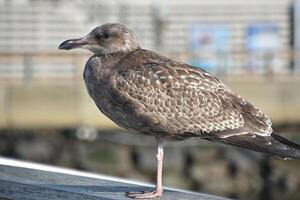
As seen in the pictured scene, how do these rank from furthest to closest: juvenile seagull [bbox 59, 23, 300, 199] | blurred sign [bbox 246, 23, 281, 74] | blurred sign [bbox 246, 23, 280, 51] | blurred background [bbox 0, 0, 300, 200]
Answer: blurred sign [bbox 246, 23, 280, 51] < blurred sign [bbox 246, 23, 281, 74] < blurred background [bbox 0, 0, 300, 200] < juvenile seagull [bbox 59, 23, 300, 199]

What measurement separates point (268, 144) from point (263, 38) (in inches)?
733

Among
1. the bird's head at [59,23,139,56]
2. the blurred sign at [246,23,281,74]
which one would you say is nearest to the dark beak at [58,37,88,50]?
the bird's head at [59,23,139,56]

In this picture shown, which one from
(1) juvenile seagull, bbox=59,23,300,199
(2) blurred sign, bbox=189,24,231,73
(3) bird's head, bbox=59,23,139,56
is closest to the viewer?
(1) juvenile seagull, bbox=59,23,300,199

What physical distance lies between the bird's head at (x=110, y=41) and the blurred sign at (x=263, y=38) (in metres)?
17.3

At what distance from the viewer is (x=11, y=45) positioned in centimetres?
2550

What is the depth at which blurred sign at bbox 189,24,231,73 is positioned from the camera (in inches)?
805

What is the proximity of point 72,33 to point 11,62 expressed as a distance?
14.7ft

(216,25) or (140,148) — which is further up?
(216,25)

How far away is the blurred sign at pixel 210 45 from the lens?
20438mm

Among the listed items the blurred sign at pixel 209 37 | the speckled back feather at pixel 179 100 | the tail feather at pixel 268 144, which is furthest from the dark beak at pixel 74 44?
the blurred sign at pixel 209 37

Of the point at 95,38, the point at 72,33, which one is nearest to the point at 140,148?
the point at 72,33

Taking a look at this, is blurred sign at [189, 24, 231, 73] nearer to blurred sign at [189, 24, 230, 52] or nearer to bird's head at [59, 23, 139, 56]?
blurred sign at [189, 24, 230, 52]

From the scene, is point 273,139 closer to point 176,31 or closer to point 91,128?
point 91,128

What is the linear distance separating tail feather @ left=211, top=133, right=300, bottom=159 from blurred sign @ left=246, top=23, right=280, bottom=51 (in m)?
17.4
